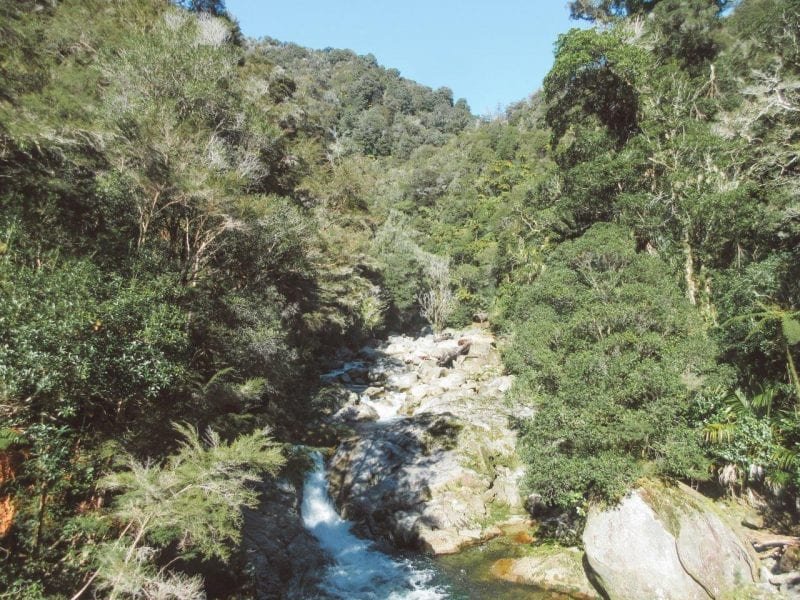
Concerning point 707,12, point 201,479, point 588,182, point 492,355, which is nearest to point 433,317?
point 492,355

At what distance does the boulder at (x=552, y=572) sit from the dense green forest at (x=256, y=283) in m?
1.37

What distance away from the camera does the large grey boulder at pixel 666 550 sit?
935 cm

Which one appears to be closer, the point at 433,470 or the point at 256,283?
the point at 433,470

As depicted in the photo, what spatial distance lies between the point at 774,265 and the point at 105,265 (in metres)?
16.7

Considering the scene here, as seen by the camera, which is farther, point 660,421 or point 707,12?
point 707,12

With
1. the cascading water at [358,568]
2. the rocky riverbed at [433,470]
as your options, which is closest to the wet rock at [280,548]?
the cascading water at [358,568]

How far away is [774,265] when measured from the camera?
11125 millimetres

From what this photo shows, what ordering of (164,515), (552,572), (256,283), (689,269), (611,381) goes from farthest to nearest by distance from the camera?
(256,283) → (689,269) → (552,572) → (611,381) → (164,515)

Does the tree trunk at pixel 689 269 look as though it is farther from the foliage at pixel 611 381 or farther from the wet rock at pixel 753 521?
the wet rock at pixel 753 521

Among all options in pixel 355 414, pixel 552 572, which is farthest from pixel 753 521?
pixel 355 414

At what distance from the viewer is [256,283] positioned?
18.6m

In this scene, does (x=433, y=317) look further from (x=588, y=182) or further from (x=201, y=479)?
(x=201, y=479)

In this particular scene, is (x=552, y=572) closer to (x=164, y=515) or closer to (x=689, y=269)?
(x=164, y=515)

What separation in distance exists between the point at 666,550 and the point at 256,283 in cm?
Answer: 1662
